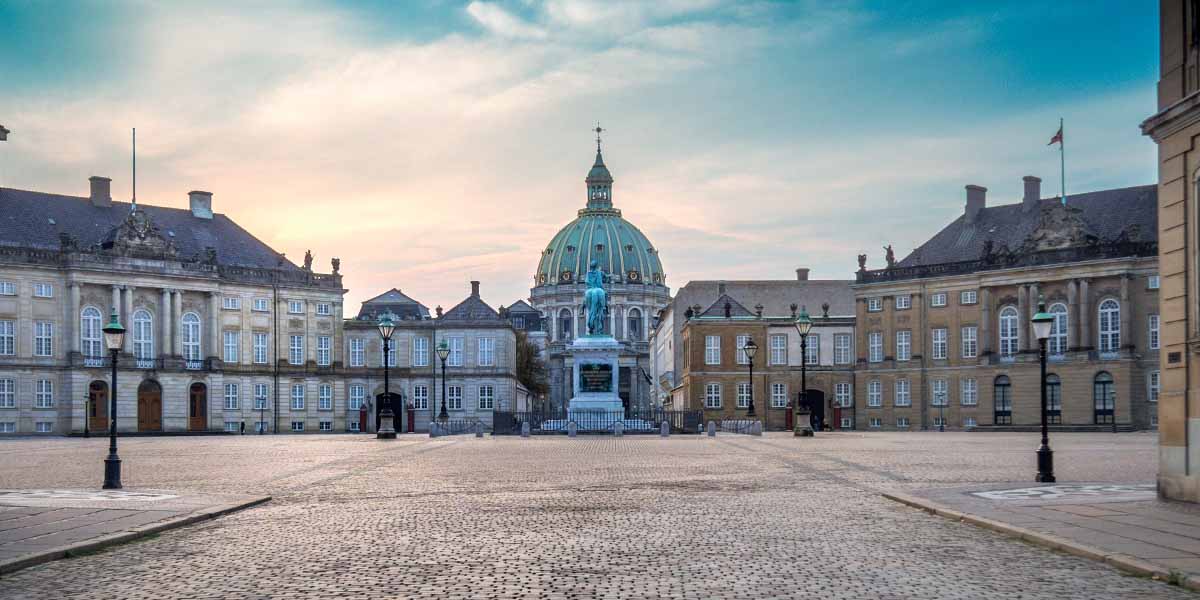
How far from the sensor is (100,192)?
85.6 metres

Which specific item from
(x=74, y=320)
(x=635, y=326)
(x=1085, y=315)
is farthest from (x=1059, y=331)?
(x=635, y=326)

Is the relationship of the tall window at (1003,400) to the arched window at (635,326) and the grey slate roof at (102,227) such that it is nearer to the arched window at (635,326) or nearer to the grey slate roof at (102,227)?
the grey slate roof at (102,227)

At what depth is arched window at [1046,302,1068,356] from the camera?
3073 inches

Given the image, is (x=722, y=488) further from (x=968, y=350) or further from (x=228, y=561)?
(x=968, y=350)

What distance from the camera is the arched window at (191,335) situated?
84.4m

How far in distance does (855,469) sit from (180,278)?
63952 mm

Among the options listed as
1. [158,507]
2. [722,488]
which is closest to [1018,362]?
[722,488]

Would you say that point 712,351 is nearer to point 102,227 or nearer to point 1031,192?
point 1031,192

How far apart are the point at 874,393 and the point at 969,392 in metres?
7.01

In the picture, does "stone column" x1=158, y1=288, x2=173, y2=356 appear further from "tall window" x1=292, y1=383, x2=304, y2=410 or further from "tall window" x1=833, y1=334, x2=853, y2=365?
"tall window" x1=833, y1=334, x2=853, y2=365

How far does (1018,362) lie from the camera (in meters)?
79.3

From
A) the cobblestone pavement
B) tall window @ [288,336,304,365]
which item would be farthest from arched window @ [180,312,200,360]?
the cobblestone pavement

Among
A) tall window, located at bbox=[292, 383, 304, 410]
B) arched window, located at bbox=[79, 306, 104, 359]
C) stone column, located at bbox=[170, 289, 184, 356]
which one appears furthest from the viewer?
tall window, located at bbox=[292, 383, 304, 410]

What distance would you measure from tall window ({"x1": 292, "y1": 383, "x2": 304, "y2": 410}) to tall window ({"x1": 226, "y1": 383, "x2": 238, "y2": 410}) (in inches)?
164
